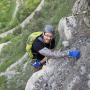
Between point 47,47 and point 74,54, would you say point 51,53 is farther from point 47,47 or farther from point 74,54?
point 74,54

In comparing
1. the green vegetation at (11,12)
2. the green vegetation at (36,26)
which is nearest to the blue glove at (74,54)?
the green vegetation at (36,26)

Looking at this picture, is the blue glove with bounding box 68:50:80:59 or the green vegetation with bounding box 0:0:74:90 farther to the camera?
the green vegetation with bounding box 0:0:74:90

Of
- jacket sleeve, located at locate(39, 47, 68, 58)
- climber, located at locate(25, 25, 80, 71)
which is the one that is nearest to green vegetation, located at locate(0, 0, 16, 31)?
climber, located at locate(25, 25, 80, 71)

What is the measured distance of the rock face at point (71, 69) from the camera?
15.5 m

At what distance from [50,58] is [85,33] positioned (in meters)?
2.22

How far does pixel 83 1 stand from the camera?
19.1m

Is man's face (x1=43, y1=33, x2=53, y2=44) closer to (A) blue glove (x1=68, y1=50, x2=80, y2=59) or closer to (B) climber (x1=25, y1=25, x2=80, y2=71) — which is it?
(B) climber (x1=25, y1=25, x2=80, y2=71)

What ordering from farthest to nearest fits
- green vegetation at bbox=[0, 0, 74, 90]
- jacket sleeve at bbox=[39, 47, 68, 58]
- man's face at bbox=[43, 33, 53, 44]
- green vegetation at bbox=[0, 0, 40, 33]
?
1. green vegetation at bbox=[0, 0, 40, 33]
2. green vegetation at bbox=[0, 0, 74, 90]
3. jacket sleeve at bbox=[39, 47, 68, 58]
4. man's face at bbox=[43, 33, 53, 44]

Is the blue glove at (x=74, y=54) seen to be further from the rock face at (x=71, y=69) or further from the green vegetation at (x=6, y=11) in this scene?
the green vegetation at (x=6, y=11)

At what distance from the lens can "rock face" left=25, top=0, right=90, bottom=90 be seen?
1554 cm

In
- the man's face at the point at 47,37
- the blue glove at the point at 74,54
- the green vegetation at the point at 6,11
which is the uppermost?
the man's face at the point at 47,37

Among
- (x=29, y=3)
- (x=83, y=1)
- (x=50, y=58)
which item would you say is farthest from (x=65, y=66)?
(x=29, y=3)

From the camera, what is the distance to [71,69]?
16.0 metres

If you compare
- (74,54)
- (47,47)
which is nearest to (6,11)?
(47,47)
